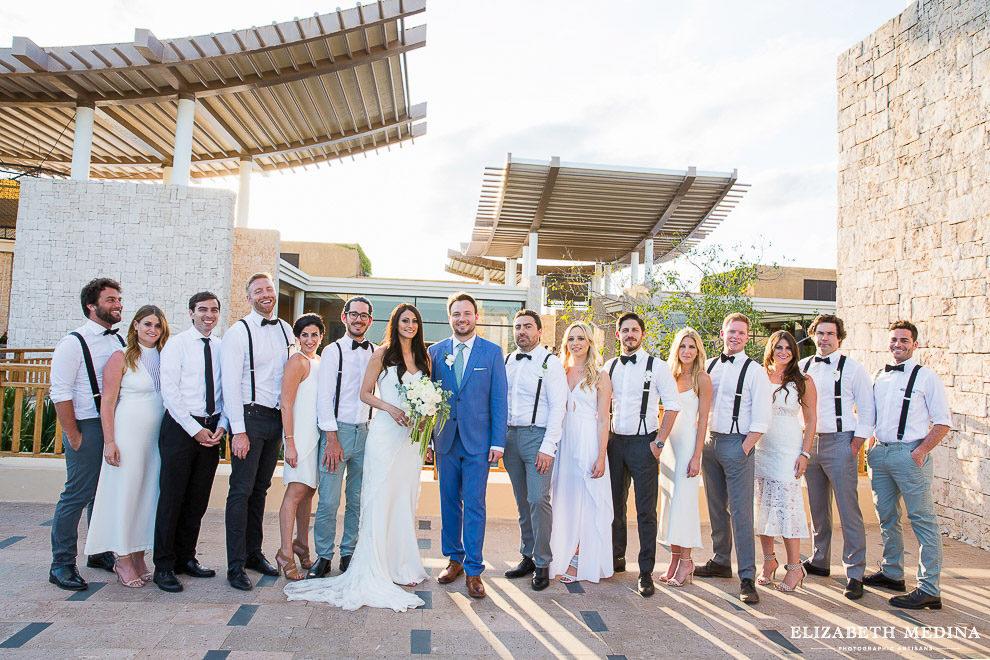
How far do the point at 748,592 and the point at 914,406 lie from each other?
6.12 feet

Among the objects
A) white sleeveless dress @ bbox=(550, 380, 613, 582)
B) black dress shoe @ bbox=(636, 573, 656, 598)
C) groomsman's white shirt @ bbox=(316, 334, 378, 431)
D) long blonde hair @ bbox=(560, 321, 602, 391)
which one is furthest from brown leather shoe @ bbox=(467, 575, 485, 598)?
long blonde hair @ bbox=(560, 321, 602, 391)

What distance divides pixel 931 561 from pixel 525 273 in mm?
18440

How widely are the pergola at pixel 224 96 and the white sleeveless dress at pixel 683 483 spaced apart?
10170mm

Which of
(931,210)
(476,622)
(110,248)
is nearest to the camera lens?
(476,622)

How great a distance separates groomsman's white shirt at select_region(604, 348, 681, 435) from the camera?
4711 millimetres

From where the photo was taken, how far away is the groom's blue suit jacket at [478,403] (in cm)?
446

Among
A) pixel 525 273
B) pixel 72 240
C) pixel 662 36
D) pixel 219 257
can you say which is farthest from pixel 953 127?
pixel 525 273

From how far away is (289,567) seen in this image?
14.7ft

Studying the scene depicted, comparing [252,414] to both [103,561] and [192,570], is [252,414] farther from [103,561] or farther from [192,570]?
[103,561]

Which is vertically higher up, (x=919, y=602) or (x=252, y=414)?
(x=252, y=414)

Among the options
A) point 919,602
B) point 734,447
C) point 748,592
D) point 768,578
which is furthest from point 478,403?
point 919,602

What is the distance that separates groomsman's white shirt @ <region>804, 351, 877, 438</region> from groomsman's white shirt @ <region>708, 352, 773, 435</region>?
546mm

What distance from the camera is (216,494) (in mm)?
6301

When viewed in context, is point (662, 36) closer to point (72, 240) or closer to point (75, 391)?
point (75, 391)
